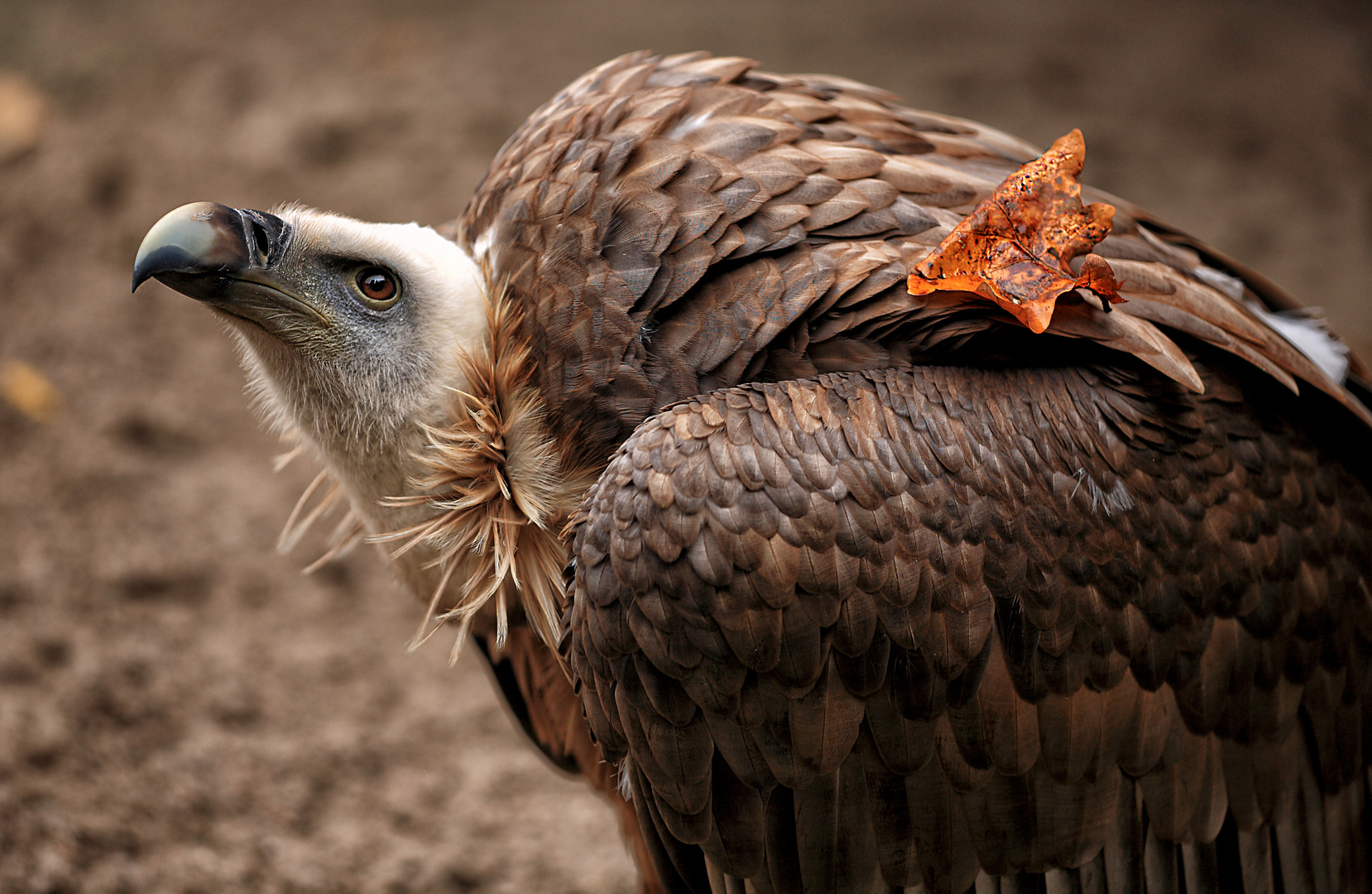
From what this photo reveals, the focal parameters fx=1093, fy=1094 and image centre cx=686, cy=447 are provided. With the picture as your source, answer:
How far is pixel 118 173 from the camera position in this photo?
6453mm

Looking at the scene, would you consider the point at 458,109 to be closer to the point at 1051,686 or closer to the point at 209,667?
the point at 209,667

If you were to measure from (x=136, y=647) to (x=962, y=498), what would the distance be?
3694 millimetres

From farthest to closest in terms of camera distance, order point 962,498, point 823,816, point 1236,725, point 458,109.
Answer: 1. point 458,109
2. point 1236,725
3. point 823,816
4. point 962,498

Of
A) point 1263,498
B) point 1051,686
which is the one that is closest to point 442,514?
point 1051,686

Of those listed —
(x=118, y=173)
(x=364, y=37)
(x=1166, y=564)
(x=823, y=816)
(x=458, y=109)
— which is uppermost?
(x=364, y=37)

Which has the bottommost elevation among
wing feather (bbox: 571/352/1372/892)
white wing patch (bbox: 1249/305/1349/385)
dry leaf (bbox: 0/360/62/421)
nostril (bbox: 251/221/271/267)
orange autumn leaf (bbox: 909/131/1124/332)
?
wing feather (bbox: 571/352/1372/892)

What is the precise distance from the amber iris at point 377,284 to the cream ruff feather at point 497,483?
0.22 metres

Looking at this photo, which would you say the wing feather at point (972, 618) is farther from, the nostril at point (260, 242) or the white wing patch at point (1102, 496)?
the nostril at point (260, 242)

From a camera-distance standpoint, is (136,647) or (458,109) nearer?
(136,647)

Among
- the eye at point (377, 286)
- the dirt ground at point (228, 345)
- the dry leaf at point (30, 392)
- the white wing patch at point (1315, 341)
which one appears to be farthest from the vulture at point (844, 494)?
the dry leaf at point (30, 392)

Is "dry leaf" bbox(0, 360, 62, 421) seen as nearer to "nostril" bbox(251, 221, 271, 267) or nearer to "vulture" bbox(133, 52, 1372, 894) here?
"vulture" bbox(133, 52, 1372, 894)

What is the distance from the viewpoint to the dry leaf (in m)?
5.30

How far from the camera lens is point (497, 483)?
2.37m

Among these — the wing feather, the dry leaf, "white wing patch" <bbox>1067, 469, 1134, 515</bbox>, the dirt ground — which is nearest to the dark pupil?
the wing feather
